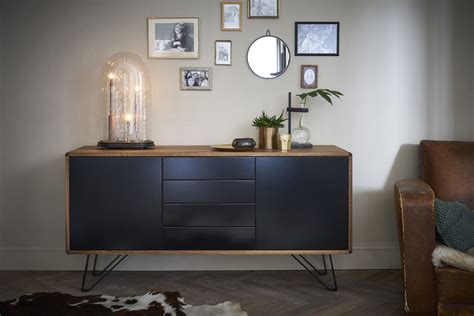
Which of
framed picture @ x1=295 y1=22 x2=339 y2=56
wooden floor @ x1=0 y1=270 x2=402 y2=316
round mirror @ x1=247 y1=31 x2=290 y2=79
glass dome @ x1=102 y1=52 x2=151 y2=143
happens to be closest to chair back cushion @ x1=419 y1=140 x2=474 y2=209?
wooden floor @ x1=0 y1=270 x2=402 y2=316

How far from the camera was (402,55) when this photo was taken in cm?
388

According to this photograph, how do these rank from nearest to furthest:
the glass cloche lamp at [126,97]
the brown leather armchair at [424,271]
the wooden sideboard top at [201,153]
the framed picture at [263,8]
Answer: the brown leather armchair at [424,271] < the wooden sideboard top at [201,153] < the glass cloche lamp at [126,97] < the framed picture at [263,8]

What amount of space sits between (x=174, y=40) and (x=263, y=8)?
2.08 ft

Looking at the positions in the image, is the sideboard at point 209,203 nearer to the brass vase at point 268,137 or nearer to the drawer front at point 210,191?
the drawer front at point 210,191

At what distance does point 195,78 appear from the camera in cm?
386

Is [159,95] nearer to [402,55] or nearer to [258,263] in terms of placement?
[258,263]

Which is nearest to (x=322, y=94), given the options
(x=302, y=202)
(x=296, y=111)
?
(x=296, y=111)

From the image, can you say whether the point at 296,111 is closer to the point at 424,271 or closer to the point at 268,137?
the point at 268,137

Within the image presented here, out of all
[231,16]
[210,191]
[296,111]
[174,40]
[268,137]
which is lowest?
[210,191]

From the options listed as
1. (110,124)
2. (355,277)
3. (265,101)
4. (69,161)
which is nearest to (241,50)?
(265,101)

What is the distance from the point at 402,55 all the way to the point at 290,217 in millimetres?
1395

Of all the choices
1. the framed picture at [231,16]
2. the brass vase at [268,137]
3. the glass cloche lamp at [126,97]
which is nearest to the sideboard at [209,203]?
the brass vase at [268,137]

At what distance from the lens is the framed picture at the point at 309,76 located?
385cm

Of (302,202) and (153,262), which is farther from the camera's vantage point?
(153,262)
